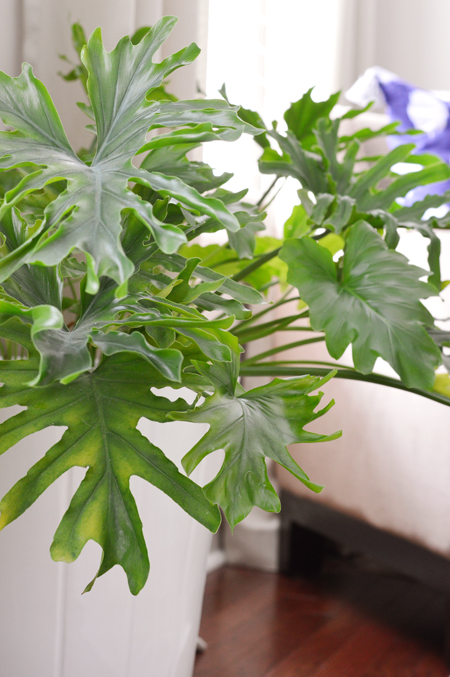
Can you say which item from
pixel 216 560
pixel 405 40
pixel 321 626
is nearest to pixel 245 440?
pixel 321 626

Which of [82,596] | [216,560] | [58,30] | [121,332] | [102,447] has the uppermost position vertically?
[58,30]

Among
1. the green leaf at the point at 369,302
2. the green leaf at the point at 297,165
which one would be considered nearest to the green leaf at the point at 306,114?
the green leaf at the point at 297,165

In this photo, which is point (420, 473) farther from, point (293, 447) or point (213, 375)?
point (213, 375)

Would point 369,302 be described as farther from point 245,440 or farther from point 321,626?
point 321,626

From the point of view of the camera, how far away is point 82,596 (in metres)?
0.57

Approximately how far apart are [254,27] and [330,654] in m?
1.30

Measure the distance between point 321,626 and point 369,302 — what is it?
65 centimetres

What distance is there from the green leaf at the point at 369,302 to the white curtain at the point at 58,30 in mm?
478

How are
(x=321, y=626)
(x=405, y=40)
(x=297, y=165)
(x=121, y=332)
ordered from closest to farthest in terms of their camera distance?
(x=121, y=332) < (x=297, y=165) < (x=321, y=626) < (x=405, y=40)

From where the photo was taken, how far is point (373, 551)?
1.01m

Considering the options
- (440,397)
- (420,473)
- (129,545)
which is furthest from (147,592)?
(420,473)

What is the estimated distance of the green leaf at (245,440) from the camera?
410mm

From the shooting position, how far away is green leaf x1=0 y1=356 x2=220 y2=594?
1.32 feet

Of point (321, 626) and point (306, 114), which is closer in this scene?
point (306, 114)
